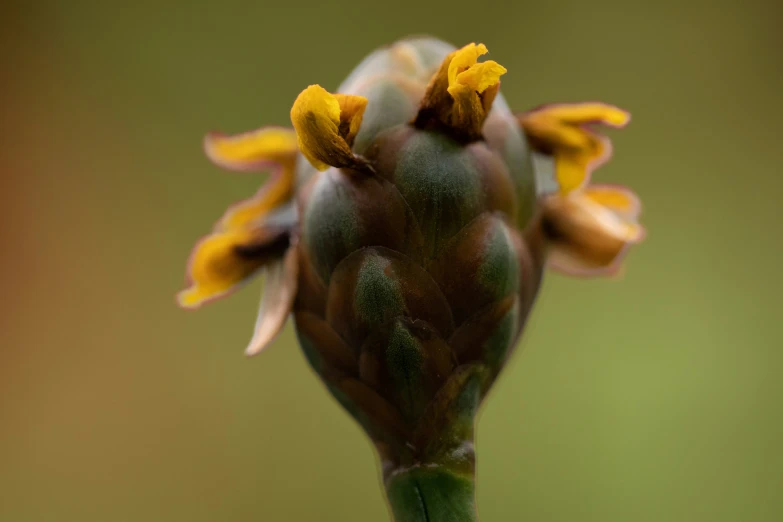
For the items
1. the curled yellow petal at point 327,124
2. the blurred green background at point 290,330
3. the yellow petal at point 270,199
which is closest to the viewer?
the curled yellow petal at point 327,124

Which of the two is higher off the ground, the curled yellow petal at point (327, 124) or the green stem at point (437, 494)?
the curled yellow petal at point (327, 124)

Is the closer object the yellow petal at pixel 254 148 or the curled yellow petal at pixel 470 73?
the curled yellow petal at pixel 470 73

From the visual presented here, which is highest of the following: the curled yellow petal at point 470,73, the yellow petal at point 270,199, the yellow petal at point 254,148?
the curled yellow petal at point 470,73

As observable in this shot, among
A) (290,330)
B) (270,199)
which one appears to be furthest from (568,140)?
(290,330)

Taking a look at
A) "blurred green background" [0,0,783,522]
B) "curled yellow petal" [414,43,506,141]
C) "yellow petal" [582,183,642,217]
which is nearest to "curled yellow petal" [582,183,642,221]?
"yellow petal" [582,183,642,217]

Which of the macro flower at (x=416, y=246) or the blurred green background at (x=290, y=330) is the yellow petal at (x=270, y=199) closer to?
the macro flower at (x=416, y=246)

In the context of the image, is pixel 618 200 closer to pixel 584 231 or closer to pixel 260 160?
pixel 584 231

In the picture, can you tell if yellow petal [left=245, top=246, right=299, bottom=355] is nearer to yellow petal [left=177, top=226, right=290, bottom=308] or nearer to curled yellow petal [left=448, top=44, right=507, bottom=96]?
yellow petal [left=177, top=226, right=290, bottom=308]

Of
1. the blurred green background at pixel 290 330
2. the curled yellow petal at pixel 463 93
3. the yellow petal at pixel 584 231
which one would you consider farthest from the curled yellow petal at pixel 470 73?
the blurred green background at pixel 290 330
